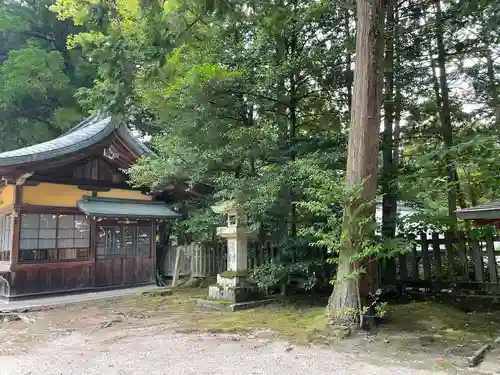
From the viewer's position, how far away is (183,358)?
4.89m

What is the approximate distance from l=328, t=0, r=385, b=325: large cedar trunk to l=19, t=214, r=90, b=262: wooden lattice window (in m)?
7.83

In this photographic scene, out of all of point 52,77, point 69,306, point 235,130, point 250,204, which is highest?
point 52,77

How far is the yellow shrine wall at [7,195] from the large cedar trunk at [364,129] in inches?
331

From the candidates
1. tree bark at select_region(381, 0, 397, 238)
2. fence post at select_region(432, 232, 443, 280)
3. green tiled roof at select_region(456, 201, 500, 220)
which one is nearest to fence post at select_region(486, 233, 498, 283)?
fence post at select_region(432, 232, 443, 280)

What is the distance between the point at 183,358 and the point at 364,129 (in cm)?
416

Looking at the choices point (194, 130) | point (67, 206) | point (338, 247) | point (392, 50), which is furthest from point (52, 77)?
point (338, 247)

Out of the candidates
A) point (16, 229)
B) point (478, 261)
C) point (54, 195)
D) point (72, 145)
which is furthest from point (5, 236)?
point (478, 261)

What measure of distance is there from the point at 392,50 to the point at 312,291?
18.5 ft

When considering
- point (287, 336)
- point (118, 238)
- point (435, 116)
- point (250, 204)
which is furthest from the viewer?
point (118, 238)

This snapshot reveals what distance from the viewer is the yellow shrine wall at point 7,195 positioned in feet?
34.5

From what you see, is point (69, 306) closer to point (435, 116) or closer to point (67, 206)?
point (67, 206)

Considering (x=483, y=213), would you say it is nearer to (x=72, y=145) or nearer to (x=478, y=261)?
(x=478, y=261)

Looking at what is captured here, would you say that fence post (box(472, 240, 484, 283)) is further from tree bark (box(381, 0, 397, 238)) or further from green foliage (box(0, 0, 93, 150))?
green foliage (box(0, 0, 93, 150))

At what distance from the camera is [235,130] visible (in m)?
8.67
